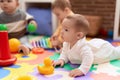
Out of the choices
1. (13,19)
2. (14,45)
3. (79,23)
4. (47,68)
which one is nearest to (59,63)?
(47,68)

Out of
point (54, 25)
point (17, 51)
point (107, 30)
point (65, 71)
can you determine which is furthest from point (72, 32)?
point (107, 30)

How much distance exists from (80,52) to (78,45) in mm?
38

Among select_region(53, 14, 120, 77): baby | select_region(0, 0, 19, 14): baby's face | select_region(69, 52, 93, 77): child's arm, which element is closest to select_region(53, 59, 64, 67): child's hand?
select_region(53, 14, 120, 77): baby

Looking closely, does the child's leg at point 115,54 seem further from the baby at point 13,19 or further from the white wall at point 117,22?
the baby at point 13,19

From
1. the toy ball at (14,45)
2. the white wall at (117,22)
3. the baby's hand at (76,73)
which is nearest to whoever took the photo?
the baby's hand at (76,73)

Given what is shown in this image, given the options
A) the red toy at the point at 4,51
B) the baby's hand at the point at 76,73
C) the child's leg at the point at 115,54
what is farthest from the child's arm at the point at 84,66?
the red toy at the point at 4,51

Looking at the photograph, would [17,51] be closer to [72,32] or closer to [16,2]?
[16,2]

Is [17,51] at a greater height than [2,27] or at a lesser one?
lesser

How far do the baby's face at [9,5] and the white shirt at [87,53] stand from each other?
561mm

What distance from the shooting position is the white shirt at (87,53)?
3.57 feet

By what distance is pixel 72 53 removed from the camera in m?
1.17

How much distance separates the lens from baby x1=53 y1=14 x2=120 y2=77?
1.08m

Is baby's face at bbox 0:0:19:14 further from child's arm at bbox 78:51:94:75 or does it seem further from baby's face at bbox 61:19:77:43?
child's arm at bbox 78:51:94:75

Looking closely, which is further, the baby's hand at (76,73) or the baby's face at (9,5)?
the baby's face at (9,5)
